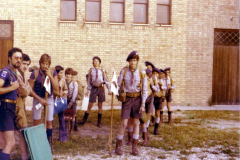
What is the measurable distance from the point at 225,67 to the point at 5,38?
10.4 metres

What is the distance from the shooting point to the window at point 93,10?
478 inches

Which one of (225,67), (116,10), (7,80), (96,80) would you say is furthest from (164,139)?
(225,67)

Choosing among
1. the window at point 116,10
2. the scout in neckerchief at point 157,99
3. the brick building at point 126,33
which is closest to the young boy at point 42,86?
the scout in neckerchief at point 157,99

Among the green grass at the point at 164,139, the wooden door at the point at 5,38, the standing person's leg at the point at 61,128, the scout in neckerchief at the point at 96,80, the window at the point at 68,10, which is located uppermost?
the window at the point at 68,10

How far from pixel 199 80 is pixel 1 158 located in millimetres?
10643

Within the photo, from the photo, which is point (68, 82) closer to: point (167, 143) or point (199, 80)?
point (167, 143)

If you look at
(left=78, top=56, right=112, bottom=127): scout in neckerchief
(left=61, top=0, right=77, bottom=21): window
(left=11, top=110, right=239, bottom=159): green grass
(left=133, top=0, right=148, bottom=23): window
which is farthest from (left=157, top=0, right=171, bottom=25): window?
(left=78, top=56, right=112, bottom=127): scout in neckerchief

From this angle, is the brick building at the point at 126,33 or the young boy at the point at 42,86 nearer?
the young boy at the point at 42,86

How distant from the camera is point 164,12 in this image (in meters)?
12.8

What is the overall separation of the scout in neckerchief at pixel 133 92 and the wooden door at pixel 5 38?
8020 millimetres

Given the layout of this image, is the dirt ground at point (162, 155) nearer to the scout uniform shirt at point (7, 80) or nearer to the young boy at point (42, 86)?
the young boy at point (42, 86)

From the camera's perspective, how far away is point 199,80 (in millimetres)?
12906

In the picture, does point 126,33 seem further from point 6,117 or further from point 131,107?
point 6,117

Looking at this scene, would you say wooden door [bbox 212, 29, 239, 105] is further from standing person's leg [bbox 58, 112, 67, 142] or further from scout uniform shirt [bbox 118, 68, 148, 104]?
standing person's leg [bbox 58, 112, 67, 142]
